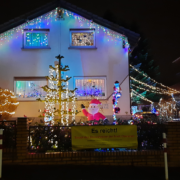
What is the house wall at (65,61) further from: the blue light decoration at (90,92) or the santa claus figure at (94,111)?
the santa claus figure at (94,111)

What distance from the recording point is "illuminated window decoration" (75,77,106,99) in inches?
469

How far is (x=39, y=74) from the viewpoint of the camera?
11.8 meters

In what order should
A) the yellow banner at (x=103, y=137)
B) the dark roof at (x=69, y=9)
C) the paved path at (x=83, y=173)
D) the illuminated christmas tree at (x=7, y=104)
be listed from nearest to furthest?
the paved path at (x=83, y=173) < the yellow banner at (x=103, y=137) < the illuminated christmas tree at (x=7, y=104) < the dark roof at (x=69, y=9)

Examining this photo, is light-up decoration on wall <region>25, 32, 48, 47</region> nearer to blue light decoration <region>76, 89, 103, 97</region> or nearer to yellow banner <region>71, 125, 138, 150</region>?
blue light decoration <region>76, 89, 103, 97</region>

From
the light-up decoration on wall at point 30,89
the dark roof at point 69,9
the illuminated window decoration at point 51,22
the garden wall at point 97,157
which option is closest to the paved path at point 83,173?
the garden wall at point 97,157

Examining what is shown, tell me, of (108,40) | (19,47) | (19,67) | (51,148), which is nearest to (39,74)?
(19,67)

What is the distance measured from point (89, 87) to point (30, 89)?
327 cm

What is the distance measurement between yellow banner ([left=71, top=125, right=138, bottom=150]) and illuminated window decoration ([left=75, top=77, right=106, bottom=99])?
6015 mm

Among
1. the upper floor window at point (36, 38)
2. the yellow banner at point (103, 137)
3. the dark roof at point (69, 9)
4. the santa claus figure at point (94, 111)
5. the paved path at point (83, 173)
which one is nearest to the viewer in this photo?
the paved path at point (83, 173)

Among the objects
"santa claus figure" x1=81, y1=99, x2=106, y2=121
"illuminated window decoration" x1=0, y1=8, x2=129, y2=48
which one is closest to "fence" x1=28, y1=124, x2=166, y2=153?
"santa claus figure" x1=81, y1=99, x2=106, y2=121

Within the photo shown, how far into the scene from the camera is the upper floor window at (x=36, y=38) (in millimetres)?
12008

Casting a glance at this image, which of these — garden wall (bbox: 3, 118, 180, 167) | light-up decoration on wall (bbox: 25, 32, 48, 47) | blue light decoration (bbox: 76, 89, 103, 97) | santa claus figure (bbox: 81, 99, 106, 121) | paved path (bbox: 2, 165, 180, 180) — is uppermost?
light-up decoration on wall (bbox: 25, 32, 48, 47)

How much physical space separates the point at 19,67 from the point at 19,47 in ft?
3.67

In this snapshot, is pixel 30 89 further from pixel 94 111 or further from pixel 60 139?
pixel 60 139
